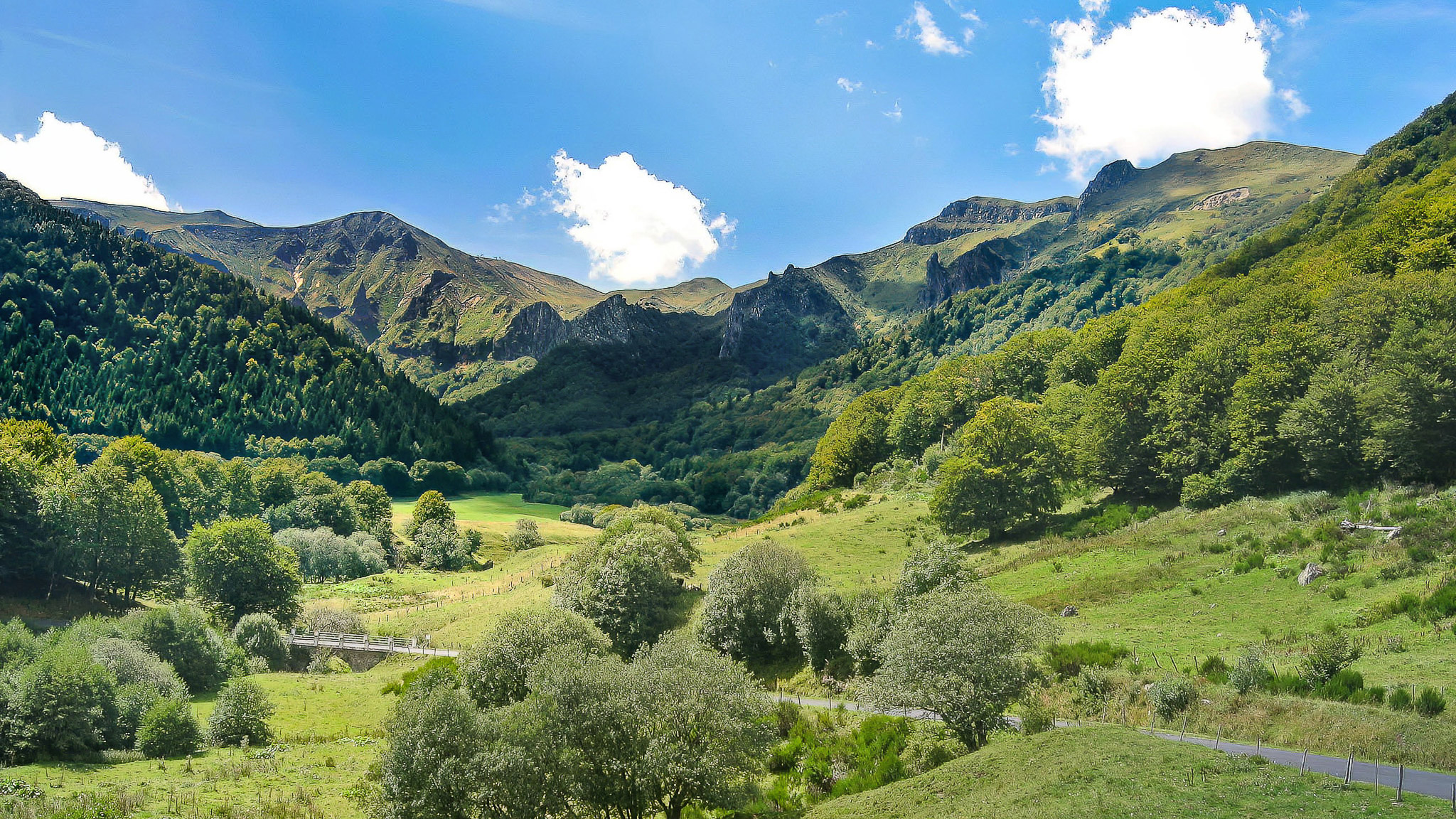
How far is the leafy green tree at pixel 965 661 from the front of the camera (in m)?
26.3

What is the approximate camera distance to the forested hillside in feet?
142

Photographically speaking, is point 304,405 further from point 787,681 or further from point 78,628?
point 787,681

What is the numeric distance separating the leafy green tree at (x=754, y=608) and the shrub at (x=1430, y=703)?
1159 inches

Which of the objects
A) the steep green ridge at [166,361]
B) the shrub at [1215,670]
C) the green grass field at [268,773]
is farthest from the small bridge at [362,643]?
the steep green ridge at [166,361]

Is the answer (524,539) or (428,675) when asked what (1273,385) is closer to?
(428,675)

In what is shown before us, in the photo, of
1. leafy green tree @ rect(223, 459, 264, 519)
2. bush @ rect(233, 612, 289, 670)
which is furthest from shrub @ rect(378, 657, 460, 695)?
leafy green tree @ rect(223, 459, 264, 519)

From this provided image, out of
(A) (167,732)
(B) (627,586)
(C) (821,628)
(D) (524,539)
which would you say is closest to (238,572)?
(A) (167,732)

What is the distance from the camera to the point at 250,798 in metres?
30.6

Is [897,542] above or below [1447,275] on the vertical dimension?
below

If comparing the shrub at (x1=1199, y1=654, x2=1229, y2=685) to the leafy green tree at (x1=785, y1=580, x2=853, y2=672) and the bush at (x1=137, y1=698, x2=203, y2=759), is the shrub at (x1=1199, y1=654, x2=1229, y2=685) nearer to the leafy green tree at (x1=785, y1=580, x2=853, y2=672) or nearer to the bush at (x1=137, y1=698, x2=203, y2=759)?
the leafy green tree at (x1=785, y1=580, x2=853, y2=672)

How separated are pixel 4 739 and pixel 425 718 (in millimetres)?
24795

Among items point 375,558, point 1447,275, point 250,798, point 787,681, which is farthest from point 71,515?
point 1447,275

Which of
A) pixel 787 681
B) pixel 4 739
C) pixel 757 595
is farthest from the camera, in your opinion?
pixel 757 595

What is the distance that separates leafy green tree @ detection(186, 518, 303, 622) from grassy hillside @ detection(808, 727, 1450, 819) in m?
62.9
